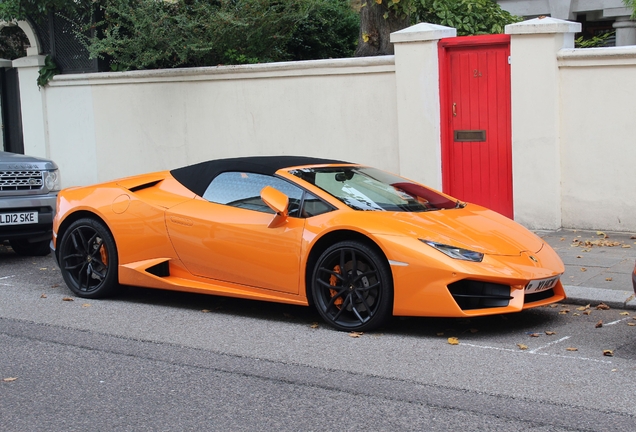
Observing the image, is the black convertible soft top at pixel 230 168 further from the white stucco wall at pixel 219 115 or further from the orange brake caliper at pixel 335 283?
the white stucco wall at pixel 219 115

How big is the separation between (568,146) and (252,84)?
485 cm

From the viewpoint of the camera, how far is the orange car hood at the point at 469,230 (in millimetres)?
6492

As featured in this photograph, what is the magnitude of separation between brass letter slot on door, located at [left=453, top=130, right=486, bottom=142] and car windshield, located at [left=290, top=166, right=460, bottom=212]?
144 inches

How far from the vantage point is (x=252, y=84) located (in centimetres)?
1322

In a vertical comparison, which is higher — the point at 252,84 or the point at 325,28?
the point at 325,28

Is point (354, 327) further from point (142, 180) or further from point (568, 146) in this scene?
point (568, 146)

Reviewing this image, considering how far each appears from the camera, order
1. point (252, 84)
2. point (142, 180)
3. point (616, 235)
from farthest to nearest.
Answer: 1. point (252, 84)
2. point (616, 235)
3. point (142, 180)

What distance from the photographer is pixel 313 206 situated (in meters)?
6.94

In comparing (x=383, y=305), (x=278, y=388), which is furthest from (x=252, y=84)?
(x=278, y=388)

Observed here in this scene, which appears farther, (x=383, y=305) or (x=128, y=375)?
(x=383, y=305)

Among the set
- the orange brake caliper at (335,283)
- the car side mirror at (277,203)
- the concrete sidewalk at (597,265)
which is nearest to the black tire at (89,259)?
the car side mirror at (277,203)

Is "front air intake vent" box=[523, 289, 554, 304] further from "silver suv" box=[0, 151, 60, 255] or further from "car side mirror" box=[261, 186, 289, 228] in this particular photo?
"silver suv" box=[0, 151, 60, 255]

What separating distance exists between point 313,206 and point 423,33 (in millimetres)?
5121

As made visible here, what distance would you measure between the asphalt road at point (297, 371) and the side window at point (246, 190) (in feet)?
3.06
